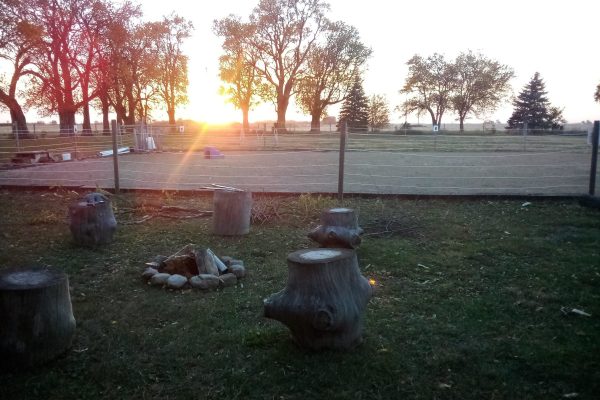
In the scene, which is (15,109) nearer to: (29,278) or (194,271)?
(194,271)

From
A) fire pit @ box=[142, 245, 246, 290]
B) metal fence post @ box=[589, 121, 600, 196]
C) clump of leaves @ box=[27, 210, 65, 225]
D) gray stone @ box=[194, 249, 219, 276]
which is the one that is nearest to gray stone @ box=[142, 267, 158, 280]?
fire pit @ box=[142, 245, 246, 290]

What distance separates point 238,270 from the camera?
450cm

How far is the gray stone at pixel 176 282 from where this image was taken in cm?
420

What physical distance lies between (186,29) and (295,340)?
3910cm

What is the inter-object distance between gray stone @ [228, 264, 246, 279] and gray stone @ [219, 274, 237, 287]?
106 millimetres

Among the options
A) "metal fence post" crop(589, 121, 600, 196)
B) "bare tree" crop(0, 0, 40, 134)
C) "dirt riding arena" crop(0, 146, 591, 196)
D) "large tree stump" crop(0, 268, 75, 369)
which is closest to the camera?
"large tree stump" crop(0, 268, 75, 369)

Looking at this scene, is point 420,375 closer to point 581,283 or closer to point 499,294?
point 499,294

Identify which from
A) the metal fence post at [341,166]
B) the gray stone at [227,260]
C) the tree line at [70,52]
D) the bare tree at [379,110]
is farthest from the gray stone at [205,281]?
the bare tree at [379,110]

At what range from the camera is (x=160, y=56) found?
3559cm

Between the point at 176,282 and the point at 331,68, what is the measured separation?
39447mm

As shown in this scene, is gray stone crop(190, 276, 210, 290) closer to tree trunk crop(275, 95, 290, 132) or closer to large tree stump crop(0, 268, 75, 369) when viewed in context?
large tree stump crop(0, 268, 75, 369)

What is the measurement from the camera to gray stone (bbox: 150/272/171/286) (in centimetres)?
429

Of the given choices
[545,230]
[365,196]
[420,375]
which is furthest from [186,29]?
[420,375]

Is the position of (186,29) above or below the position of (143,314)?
above
